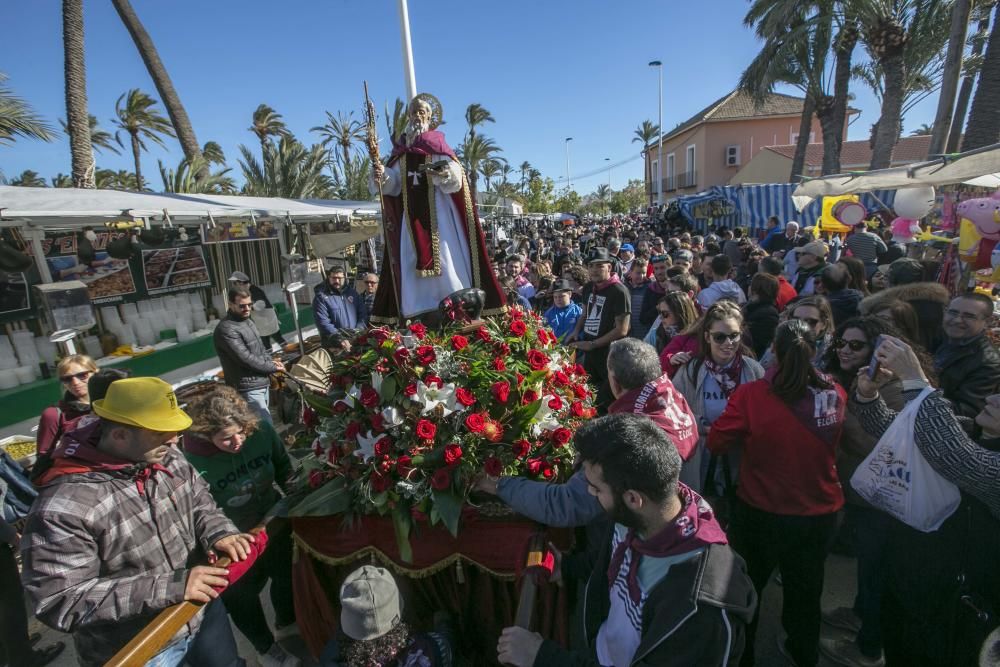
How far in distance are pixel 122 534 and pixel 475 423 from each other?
4.57 ft

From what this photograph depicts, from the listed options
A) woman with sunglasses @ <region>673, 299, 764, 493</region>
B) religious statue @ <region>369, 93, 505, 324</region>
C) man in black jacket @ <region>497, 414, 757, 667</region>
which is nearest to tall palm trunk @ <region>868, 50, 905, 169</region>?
woman with sunglasses @ <region>673, 299, 764, 493</region>

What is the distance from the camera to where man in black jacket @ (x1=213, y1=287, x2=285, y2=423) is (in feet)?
14.6

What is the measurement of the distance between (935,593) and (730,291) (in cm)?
312

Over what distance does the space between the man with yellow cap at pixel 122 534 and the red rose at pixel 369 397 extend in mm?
703

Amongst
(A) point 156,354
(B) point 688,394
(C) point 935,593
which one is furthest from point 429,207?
(A) point 156,354

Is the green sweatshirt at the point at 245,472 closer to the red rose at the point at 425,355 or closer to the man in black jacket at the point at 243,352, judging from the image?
the red rose at the point at 425,355

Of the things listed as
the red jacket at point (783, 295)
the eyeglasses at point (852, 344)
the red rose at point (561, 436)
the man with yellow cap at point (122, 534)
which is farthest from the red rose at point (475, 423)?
the red jacket at point (783, 295)

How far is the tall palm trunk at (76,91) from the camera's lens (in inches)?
372

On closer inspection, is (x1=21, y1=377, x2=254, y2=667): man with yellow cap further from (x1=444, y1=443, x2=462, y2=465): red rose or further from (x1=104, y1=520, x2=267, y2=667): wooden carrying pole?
(x1=444, y1=443, x2=462, y2=465): red rose

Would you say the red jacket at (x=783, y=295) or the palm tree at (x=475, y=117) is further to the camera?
the palm tree at (x=475, y=117)

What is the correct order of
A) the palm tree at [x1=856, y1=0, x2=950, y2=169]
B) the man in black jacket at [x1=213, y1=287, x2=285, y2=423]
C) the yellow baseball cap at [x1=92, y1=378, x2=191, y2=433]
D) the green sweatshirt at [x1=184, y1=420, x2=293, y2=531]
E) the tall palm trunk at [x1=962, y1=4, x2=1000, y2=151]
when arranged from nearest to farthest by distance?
the yellow baseball cap at [x1=92, y1=378, x2=191, y2=433] → the green sweatshirt at [x1=184, y1=420, x2=293, y2=531] → the man in black jacket at [x1=213, y1=287, x2=285, y2=423] → the tall palm trunk at [x1=962, y1=4, x2=1000, y2=151] → the palm tree at [x1=856, y1=0, x2=950, y2=169]

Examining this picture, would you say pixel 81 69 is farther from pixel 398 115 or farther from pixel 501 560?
pixel 501 560

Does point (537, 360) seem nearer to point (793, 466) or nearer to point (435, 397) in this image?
point (435, 397)

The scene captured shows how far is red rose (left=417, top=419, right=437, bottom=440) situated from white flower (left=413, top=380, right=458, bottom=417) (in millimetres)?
64
